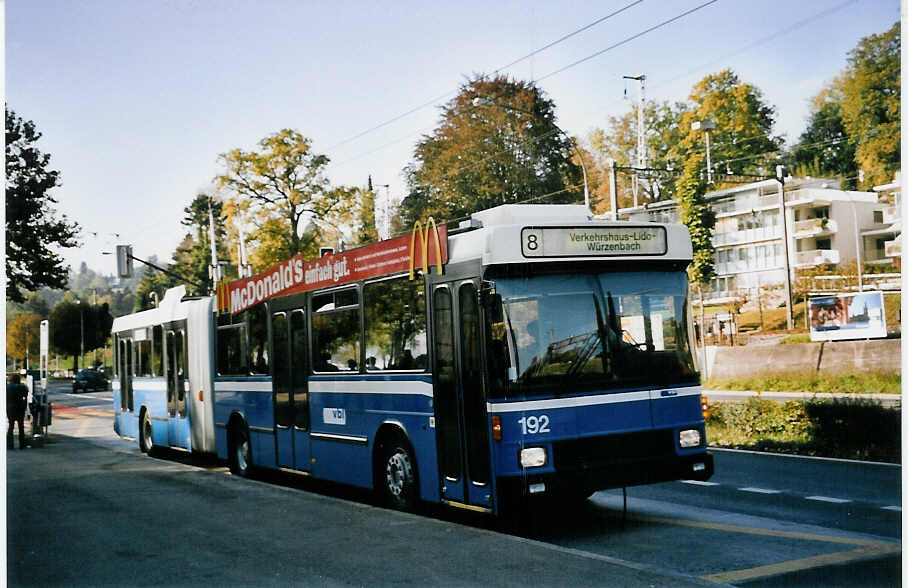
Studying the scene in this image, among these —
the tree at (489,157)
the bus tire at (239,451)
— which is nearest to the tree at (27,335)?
the tree at (489,157)

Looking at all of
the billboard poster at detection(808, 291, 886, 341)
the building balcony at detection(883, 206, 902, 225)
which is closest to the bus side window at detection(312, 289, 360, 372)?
the billboard poster at detection(808, 291, 886, 341)

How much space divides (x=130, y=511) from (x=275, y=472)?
19.8 feet

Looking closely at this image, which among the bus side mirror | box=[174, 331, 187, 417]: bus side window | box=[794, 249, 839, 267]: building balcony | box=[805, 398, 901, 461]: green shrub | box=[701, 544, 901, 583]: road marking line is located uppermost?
box=[794, 249, 839, 267]: building balcony

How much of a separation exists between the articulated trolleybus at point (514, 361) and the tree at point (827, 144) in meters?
24.1

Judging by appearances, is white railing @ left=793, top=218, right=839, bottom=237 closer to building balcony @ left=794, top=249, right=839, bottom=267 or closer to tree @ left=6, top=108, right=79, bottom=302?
building balcony @ left=794, top=249, right=839, bottom=267

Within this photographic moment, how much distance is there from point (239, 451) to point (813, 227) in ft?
193

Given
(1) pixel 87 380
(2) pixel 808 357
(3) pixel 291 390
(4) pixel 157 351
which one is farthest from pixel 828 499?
(1) pixel 87 380

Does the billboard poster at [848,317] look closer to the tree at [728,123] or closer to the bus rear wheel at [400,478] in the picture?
the tree at [728,123]

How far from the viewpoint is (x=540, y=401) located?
30.0 ft

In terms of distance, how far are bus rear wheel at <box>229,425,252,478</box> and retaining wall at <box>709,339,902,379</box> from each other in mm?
21704

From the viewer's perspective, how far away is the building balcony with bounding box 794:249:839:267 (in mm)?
63725

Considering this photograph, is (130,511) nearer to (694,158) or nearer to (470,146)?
(470,146)

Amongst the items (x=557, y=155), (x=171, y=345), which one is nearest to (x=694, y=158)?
(x=557, y=155)

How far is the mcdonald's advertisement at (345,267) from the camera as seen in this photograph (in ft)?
34.3
